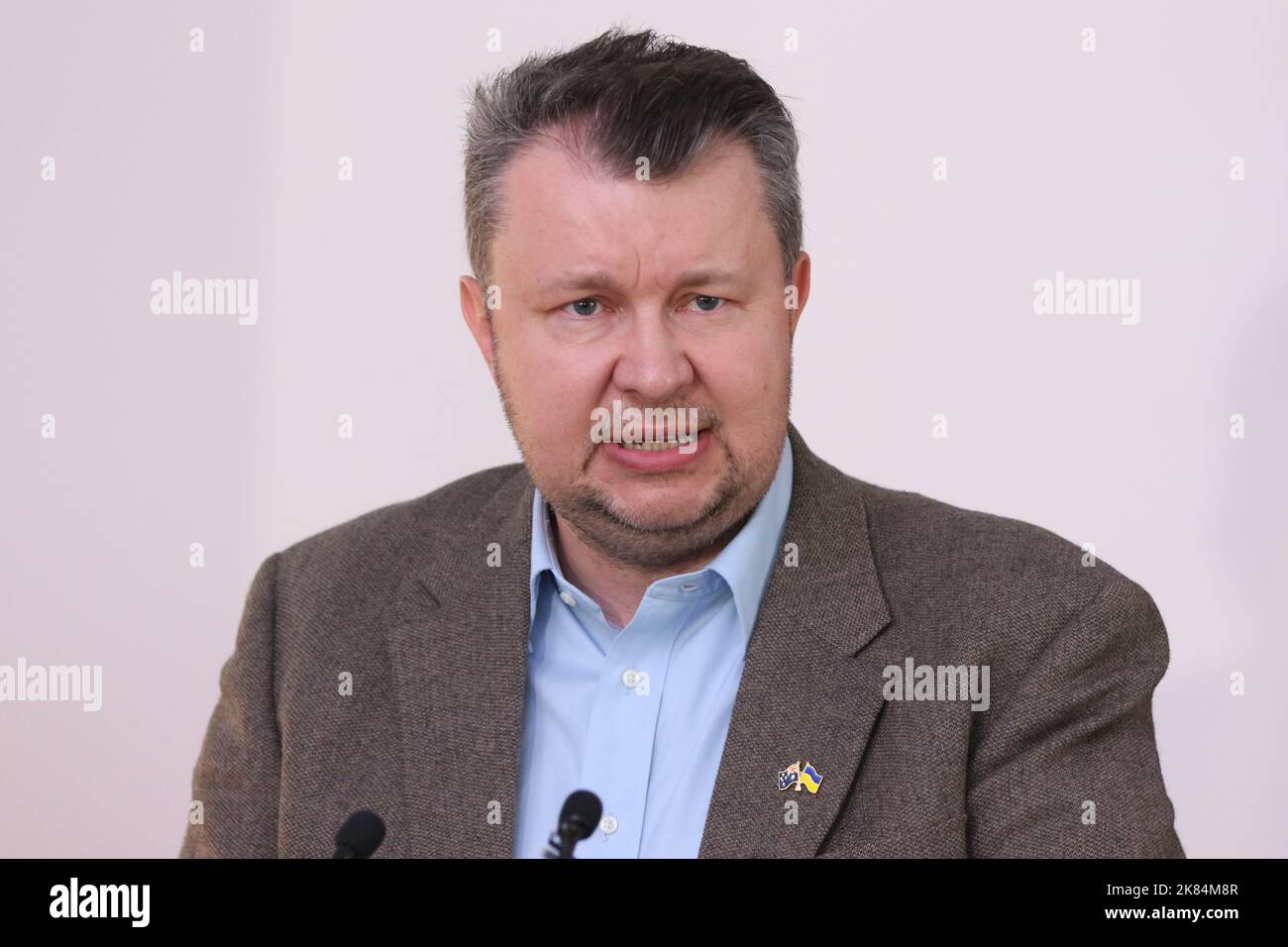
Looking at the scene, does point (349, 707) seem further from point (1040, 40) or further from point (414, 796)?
point (1040, 40)

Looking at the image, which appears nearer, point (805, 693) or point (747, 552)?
point (805, 693)

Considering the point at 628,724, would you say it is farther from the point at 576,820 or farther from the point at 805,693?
the point at 576,820

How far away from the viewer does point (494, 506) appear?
8.44 feet

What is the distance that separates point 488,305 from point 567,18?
50.1 inches

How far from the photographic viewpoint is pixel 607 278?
2.13 m

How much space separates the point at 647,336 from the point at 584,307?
113mm

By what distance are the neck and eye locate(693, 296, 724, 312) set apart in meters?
0.35

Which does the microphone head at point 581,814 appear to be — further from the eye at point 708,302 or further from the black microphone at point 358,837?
the eye at point 708,302

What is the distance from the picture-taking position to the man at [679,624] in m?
2.12

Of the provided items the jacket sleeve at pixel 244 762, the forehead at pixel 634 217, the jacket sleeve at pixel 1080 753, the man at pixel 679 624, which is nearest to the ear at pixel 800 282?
the man at pixel 679 624

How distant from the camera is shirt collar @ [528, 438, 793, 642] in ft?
7.41

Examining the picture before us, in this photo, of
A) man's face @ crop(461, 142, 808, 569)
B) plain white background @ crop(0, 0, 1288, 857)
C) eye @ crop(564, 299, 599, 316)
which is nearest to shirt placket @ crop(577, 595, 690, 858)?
man's face @ crop(461, 142, 808, 569)

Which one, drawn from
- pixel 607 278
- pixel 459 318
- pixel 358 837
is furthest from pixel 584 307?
pixel 459 318
